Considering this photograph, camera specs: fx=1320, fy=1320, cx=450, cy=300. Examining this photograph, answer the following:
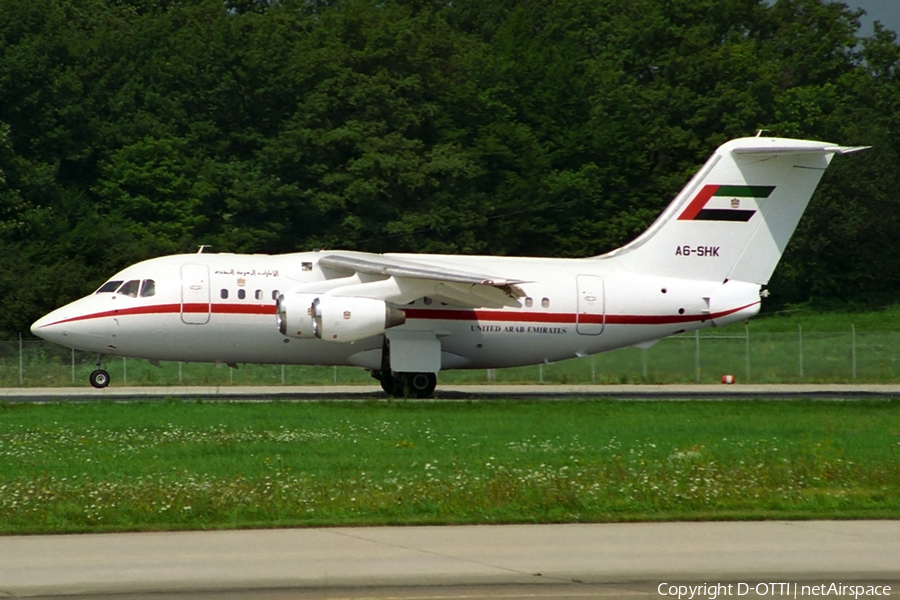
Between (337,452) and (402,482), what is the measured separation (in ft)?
12.2

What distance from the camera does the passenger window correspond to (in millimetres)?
31062

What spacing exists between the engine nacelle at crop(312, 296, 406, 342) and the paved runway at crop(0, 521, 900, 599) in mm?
15967

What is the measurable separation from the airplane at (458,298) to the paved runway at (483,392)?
1.27 metres

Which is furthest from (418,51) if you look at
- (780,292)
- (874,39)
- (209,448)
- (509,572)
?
(509,572)

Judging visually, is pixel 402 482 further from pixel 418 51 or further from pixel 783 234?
pixel 418 51

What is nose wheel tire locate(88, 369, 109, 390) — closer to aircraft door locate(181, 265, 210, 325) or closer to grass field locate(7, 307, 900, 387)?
aircraft door locate(181, 265, 210, 325)

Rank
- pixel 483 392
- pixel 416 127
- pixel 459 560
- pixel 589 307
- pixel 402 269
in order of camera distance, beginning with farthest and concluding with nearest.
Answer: pixel 416 127 → pixel 483 392 → pixel 589 307 → pixel 402 269 → pixel 459 560

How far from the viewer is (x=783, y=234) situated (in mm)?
34031

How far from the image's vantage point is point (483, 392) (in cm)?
3547

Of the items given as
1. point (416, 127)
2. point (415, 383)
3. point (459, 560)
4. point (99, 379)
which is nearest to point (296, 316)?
point (415, 383)

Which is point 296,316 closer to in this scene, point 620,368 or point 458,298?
point 458,298

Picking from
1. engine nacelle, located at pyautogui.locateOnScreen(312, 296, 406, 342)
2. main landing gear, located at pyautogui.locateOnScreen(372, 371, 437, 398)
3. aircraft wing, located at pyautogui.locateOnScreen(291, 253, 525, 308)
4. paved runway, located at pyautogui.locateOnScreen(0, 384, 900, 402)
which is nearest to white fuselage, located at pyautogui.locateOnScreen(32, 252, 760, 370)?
aircraft wing, located at pyautogui.locateOnScreen(291, 253, 525, 308)

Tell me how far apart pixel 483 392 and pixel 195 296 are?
8.71 metres

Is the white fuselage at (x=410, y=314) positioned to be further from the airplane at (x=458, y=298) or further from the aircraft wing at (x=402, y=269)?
the aircraft wing at (x=402, y=269)
